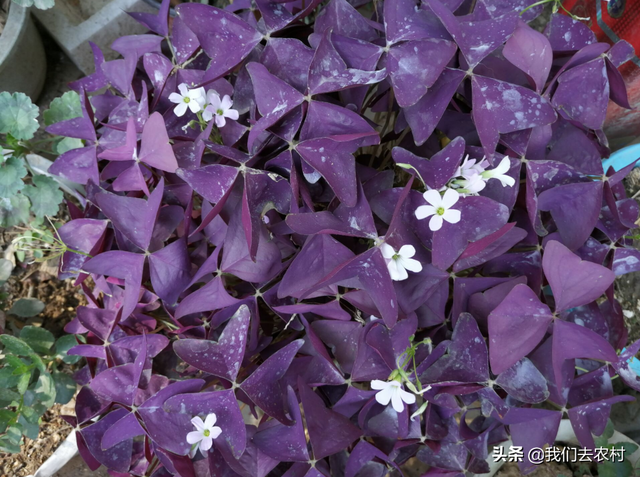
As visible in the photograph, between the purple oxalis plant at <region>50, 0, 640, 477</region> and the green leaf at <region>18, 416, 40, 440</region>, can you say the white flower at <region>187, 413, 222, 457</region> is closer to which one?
the purple oxalis plant at <region>50, 0, 640, 477</region>

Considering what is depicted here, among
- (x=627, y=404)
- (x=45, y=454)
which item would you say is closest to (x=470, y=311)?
(x=627, y=404)

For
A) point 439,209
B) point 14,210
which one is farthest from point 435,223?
point 14,210

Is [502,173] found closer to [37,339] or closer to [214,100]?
[214,100]

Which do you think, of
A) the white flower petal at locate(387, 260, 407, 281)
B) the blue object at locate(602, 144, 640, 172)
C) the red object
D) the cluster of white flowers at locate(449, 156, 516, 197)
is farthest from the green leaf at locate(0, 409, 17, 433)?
the red object

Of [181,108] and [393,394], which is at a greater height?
[181,108]

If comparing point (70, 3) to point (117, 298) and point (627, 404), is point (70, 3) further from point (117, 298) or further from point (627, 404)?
point (627, 404)

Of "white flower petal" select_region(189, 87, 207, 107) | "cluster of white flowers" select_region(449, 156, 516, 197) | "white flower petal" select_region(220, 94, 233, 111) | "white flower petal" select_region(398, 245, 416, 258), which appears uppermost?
"white flower petal" select_region(189, 87, 207, 107)
